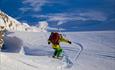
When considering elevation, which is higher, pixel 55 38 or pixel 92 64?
pixel 55 38

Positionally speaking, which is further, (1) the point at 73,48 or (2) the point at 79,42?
(2) the point at 79,42

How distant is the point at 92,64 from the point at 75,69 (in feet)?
2.37

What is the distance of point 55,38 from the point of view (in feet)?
26.3

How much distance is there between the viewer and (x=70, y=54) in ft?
29.2

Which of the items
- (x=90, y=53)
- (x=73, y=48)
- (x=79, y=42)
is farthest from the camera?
(x=79, y=42)

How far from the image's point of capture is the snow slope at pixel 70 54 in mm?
6820

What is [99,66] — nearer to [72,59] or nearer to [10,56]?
[72,59]

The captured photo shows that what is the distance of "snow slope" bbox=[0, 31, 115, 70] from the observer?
6820 mm

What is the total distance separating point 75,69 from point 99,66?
70cm

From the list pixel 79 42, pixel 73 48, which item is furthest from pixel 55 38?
pixel 79 42

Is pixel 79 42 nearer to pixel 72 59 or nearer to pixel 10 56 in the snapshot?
pixel 72 59

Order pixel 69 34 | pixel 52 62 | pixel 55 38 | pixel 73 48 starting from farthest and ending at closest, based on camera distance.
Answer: pixel 69 34
pixel 73 48
pixel 55 38
pixel 52 62

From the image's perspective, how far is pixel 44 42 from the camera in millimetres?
11500

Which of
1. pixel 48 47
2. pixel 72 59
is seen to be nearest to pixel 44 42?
pixel 48 47
